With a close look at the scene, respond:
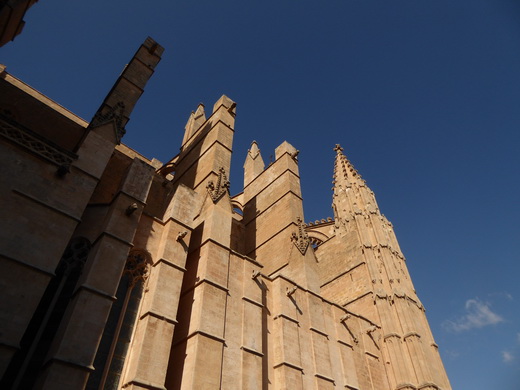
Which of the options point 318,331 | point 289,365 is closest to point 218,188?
point 318,331

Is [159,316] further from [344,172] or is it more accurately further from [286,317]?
[344,172]

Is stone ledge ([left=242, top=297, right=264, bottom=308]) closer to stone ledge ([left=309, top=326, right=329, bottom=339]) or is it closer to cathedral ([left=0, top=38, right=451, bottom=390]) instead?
cathedral ([left=0, top=38, right=451, bottom=390])

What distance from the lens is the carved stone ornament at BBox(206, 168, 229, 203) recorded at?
11.7 m

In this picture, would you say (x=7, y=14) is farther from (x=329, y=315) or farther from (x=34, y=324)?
(x=329, y=315)

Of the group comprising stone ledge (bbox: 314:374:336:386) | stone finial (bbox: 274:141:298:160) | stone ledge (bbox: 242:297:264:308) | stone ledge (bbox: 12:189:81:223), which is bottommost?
stone ledge (bbox: 314:374:336:386)

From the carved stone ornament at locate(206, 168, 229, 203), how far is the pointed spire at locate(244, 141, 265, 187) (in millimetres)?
7061

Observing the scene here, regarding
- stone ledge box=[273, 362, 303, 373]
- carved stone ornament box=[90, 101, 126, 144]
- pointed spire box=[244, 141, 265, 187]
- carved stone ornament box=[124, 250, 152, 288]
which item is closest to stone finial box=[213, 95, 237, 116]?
pointed spire box=[244, 141, 265, 187]

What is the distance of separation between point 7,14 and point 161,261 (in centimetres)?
658

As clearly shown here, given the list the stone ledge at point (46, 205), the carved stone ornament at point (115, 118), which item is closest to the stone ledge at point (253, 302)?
the stone ledge at point (46, 205)

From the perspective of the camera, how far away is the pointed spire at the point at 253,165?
20180 mm

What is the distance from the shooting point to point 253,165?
20.7 meters

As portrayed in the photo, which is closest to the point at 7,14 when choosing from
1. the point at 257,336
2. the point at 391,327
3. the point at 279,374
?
the point at 257,336

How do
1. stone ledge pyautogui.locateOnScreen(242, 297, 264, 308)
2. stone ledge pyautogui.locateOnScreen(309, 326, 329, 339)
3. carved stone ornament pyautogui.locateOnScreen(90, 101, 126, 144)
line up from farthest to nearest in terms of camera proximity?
1. stone ledge pyautogui.locateOnScreen(309, 326, 329, 339)
2. stone ledge pyautogui.locateOnScreen(242, 297, 264, 308)
3. carved stone ornament pyautogui.locateOnScreen(90, 101, 126, 144)

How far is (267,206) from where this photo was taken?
16422 mm
